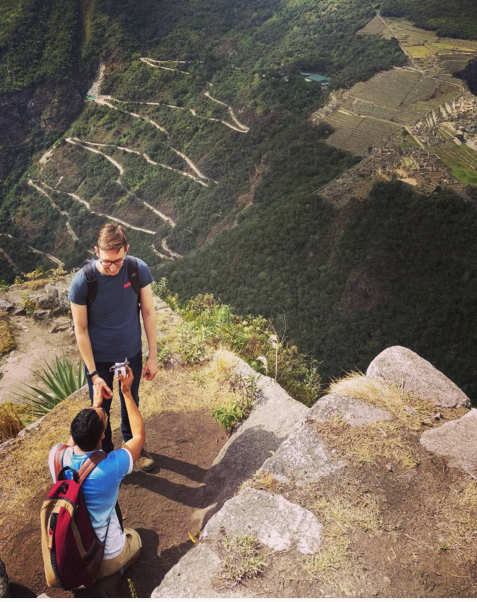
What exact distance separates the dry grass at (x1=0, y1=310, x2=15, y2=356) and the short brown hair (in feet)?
16.4

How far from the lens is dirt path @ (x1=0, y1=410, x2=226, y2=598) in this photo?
2.63 metres

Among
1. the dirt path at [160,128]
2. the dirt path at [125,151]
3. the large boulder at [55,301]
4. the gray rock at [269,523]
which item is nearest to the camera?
the gray rock at [269,523]

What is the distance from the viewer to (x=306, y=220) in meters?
31.0

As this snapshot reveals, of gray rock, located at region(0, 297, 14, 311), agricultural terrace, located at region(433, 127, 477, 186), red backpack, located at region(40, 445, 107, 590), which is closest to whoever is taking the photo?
red backpack, located at region(40, 445, 107, 590)

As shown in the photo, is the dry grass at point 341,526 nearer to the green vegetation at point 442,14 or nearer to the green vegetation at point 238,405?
the green vegetation at point 238,405

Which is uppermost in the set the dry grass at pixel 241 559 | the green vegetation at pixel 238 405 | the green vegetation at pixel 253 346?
the dry grass at pixel 241 559

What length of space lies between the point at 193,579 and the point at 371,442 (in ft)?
4.36

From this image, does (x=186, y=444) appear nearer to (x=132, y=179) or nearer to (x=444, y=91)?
(x=444, y=91)

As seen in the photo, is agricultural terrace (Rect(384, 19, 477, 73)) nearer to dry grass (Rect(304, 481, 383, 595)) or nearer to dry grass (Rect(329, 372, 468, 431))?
dry grass (Rect(329, 372, 468, 431))

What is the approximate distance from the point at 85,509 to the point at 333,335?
73.4 feet

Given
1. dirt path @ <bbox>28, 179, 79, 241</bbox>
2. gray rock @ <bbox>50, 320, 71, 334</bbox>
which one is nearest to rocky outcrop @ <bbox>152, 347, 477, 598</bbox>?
gray rock @ <bbox>50, 320, 71, 334</bbox>

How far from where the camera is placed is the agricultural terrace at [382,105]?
124 feet

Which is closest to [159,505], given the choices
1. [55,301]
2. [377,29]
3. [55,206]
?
[55,301]


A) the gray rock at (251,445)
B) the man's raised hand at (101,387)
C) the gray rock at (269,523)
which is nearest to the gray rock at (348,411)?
the gray rock at (251,445)
